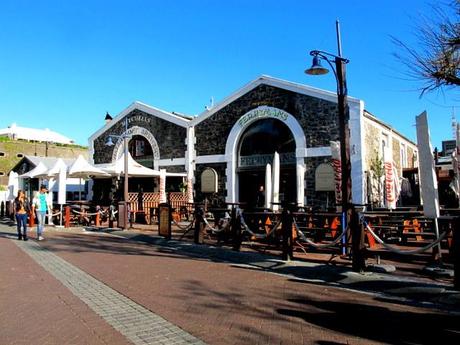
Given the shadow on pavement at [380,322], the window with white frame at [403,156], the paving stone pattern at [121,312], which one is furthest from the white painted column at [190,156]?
the shadow on pavement at [380,322]

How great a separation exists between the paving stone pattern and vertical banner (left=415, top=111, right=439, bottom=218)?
5.41 meters

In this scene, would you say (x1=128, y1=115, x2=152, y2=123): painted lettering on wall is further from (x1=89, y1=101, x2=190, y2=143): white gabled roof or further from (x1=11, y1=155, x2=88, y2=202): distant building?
(x1=11, y1=155, x2=88, y2=202): distant building

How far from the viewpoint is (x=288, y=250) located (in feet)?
33.6

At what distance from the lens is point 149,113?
2595 cm

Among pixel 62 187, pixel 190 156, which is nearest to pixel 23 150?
pixel 190 156

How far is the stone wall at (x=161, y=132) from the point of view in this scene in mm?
24344

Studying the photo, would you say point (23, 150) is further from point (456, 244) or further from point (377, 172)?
point (456, 244)

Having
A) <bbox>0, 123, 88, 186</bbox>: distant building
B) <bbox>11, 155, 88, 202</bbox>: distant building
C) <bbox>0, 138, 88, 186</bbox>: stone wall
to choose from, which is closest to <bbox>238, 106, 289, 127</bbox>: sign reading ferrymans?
<bbox>11, 155, 88, 202</bbox>: distant building

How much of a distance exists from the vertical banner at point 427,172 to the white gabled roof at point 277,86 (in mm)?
10125

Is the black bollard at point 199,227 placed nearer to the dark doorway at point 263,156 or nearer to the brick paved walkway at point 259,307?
the brick paved walkway at point 259,307

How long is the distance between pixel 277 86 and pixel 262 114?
1468 mm

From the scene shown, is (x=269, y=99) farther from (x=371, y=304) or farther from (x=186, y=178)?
(x=371, y=304)

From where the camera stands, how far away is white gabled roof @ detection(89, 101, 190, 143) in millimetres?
24455

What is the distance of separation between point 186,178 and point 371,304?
58.0 feet
